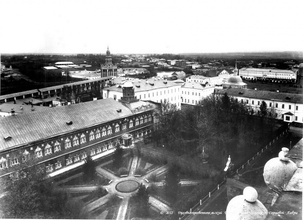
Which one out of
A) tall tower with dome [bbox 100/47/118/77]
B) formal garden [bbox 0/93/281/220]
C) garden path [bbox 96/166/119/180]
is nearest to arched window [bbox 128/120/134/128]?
formal garden [bbox 0/93/281/220]

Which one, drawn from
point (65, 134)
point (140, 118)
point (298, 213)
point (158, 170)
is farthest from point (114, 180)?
point (298, 213)

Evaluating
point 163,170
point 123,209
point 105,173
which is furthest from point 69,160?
point 163,170

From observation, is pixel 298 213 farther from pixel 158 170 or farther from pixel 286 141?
pixel 286 141

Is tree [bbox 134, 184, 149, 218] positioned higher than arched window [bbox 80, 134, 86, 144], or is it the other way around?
arched window [bbox 80, 134, 86, 144]

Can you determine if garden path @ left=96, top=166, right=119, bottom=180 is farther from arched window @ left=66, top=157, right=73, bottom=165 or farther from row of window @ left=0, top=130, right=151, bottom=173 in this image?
arched window @ left=66, top=157, right=73, bottom=165

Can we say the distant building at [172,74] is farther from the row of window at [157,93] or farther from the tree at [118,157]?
the tree at [118,157]

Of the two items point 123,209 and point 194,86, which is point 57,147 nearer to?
point 123,209
